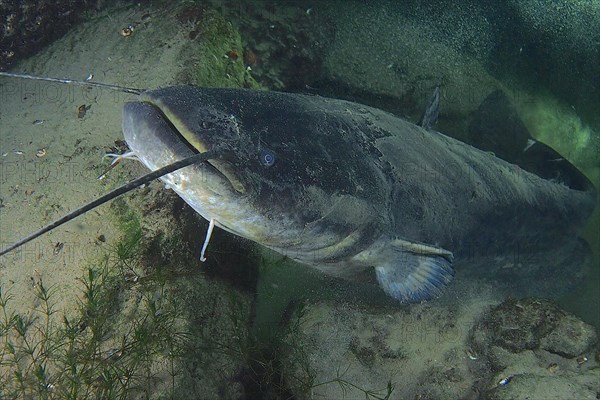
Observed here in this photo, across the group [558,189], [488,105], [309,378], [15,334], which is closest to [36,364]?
[15,334]

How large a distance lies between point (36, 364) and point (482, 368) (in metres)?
2.82

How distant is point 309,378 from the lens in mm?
2709

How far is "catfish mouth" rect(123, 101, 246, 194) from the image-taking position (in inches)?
61.6

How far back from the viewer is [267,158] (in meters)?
1.78

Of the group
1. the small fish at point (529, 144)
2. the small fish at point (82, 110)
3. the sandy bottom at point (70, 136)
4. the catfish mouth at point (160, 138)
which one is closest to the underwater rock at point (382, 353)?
the sandy bottom at point (70, 136)

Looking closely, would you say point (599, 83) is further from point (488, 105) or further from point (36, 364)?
point (36, 364)

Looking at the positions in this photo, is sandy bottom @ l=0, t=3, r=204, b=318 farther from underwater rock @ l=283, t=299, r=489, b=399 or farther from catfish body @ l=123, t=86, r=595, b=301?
underwater rock @ l=283, t=299, r=489, b=399

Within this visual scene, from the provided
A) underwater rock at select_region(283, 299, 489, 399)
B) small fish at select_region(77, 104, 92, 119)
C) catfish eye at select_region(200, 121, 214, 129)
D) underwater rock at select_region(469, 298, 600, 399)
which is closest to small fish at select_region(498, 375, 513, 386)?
underwater rock at select_region(469, 298, 600, 399)

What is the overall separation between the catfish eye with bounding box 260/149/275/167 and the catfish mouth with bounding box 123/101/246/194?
157 millimetres

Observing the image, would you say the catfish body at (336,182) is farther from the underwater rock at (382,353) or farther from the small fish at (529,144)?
the small fish at (529,144)

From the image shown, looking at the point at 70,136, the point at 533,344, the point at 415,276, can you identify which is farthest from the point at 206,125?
the point at 533,344

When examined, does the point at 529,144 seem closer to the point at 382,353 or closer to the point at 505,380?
the point at 505,380

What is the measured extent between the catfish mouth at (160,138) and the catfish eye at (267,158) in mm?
157

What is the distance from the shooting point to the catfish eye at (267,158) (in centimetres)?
177
